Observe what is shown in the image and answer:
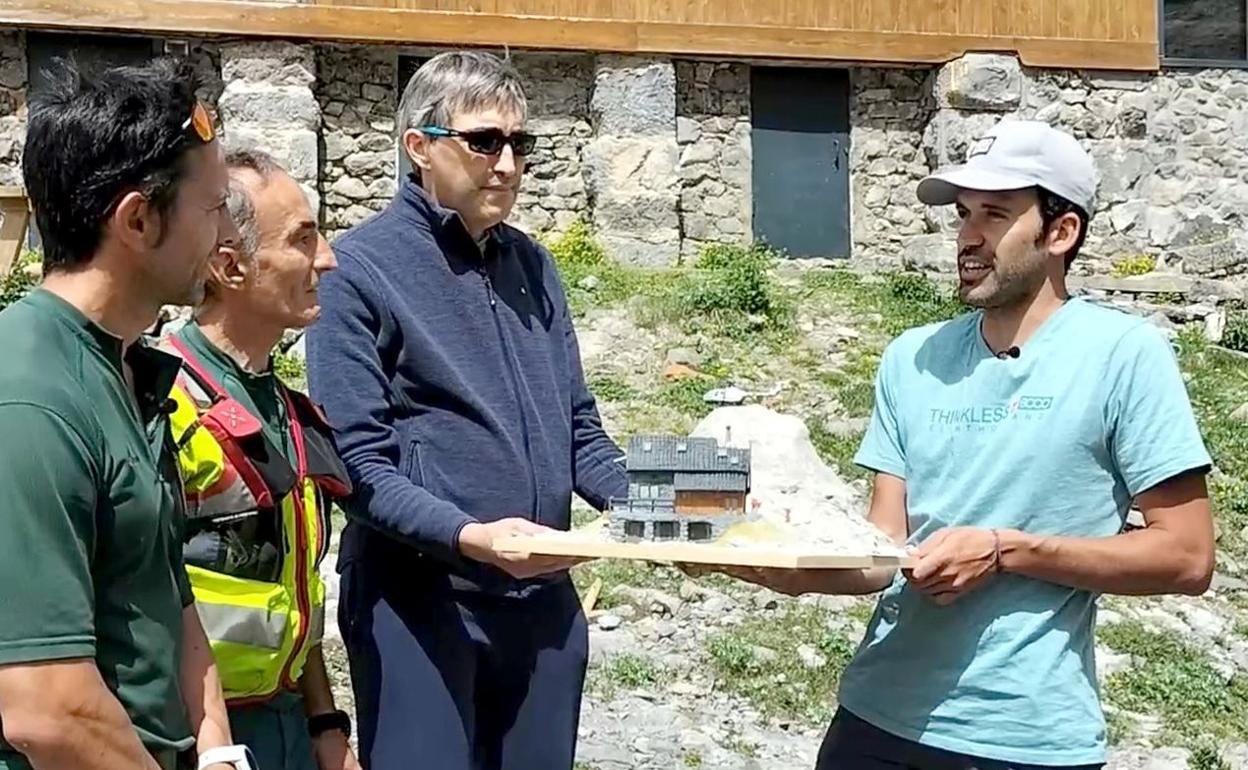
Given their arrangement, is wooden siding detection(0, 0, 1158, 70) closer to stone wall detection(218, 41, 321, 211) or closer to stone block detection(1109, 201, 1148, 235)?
stone wall detection(218, 41, 321, 211)

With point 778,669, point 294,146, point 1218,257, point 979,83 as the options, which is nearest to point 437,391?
point 778,669

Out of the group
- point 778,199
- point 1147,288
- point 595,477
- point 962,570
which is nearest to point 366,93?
point 778,199

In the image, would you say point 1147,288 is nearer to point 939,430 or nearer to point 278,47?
point 278,47

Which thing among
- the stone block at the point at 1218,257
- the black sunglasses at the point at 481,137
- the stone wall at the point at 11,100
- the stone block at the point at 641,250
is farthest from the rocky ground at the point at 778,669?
the stone wall at the point at 11,100

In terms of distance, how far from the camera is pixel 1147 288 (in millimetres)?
11008

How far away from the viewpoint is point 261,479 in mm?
2242

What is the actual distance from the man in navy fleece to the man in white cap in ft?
1.61

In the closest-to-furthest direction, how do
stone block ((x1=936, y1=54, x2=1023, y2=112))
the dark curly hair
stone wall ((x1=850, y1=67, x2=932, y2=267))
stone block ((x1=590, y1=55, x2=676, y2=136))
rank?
the dark curly hair, stone block ((x1=590, y1=55, x2=676, y2=136)), stone block ((x1=936, y1=54, x2=1023, y2=112)), stone wall ((x1=850, y1=67, x2=932, y2=267))

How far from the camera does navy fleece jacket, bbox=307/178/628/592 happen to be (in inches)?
103

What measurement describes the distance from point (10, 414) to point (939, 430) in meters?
1.53

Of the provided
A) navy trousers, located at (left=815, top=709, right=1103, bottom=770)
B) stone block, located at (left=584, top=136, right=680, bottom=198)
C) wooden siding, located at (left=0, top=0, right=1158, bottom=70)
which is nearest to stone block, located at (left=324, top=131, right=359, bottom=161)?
wooden siding, located at (left=0, top=0, right=1158, bottom=70)

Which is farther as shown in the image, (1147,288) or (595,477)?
(1147,288)

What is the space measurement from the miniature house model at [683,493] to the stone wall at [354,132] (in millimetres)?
8946

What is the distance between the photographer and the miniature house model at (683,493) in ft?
7.89
